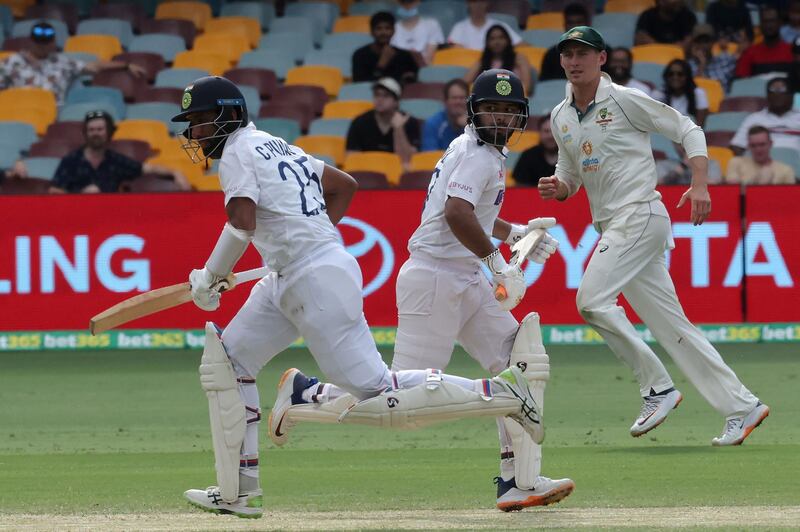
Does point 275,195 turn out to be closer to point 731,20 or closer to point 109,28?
point 731,20

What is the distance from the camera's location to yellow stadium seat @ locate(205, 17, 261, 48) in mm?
19828

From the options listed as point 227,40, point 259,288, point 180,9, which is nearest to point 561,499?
point 259,288

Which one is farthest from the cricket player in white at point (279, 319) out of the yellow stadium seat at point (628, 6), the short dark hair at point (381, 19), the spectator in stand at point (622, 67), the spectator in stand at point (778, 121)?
the yellow stadium seat at point (628, 6)

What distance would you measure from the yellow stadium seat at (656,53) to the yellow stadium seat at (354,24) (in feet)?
12.6

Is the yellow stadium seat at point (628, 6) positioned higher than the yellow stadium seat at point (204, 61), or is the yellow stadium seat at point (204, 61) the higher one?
the yellow stadium seat at point (628, 6)

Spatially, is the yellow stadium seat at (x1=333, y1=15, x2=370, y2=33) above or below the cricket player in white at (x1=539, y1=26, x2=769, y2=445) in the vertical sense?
above

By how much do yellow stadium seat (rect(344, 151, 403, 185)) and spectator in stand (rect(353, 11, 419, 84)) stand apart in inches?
85.5

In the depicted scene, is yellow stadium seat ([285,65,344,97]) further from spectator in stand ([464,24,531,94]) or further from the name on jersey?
the name on jersey

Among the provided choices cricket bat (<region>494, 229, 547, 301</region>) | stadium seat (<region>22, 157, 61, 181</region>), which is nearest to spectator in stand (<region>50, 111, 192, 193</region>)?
stadium seat (<region>22, 157, 61, 181</region>)

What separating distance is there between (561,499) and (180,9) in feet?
48.9

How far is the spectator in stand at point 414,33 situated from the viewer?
18297 millimetres

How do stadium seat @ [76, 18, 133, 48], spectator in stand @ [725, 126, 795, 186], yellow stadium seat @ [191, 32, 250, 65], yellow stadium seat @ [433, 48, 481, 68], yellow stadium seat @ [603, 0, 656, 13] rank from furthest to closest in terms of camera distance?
stadium seat @ [76, 18, 133, 48]
yellow stadium seat @ [191, 32, 250, 65]
yellow stadium seat @ [603, 0, 656, 13]
yellow stadium seat @ [433, 48, 481, 68]
spectator in stand @ [725, 126, 795, 186]

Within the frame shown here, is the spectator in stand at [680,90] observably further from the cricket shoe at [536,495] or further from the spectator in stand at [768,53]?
the cricket shoe at [536,495]

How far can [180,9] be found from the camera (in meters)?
20.5
